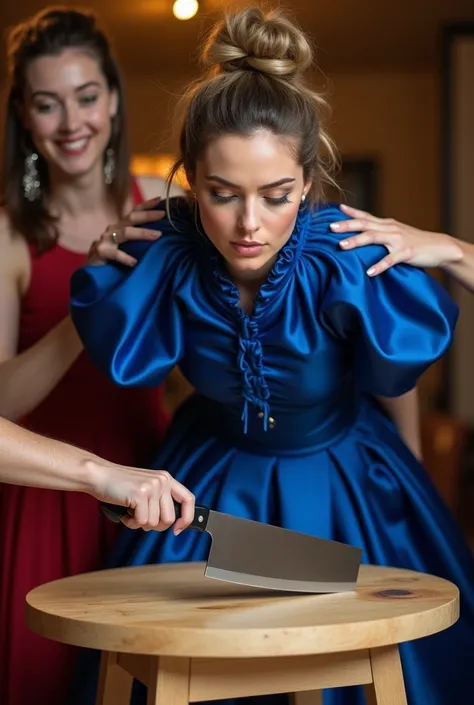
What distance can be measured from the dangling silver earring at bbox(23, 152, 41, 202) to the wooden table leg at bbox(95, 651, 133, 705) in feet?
3.49

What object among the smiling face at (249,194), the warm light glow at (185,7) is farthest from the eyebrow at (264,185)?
the warm light glow at (185,7)

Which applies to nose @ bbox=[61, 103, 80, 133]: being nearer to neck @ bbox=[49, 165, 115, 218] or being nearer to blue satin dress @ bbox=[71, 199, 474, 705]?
neck @ bbox=[49, 165, 115, 218]

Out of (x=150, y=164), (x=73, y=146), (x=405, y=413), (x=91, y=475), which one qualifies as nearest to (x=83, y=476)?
(x=91, y=475)

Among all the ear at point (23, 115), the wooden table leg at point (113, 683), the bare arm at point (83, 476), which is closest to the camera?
the bare arm at point (83, 476)

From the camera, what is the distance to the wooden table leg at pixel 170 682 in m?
1.29

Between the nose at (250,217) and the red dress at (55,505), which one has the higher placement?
the nose at (250,217)

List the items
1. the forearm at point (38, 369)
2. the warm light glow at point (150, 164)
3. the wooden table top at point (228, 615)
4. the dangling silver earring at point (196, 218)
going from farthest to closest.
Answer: the warm light glow at point (150, 164)
the forearm at point (38, 369)
the dangling silver earring at point (196, 218)
the wooden table top at point (228, 615)

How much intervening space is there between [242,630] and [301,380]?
0.55 metres

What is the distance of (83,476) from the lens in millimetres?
1369

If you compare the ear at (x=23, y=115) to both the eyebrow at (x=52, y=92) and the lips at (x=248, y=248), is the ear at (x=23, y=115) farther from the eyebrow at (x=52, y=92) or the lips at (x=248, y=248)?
the lips at (x=248, y=248)

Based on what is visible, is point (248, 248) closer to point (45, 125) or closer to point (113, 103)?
point (45, 125)

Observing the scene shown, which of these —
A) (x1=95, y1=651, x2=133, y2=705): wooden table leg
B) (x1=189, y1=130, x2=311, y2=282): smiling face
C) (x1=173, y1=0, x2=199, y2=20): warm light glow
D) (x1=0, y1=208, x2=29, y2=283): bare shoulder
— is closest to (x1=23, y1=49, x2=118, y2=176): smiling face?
(x1=0, y1=208, x2=29, y2=283): bare shoulder

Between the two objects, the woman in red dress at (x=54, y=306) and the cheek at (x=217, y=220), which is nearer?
the cheek at (x=217, y=220)

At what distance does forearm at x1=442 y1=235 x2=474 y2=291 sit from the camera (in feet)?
5.91
